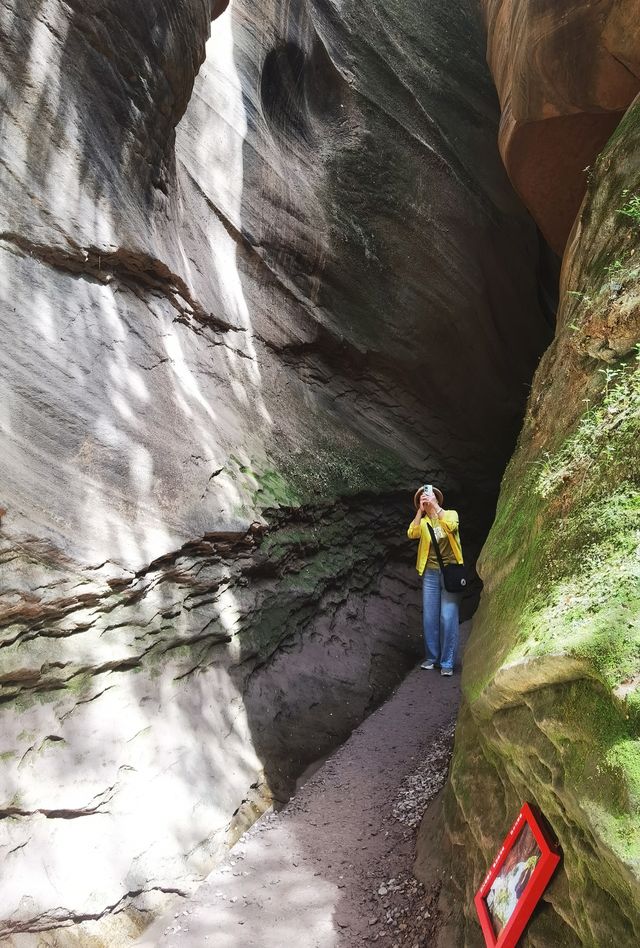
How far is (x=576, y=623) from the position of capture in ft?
7.01

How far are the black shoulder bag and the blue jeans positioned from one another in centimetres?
9

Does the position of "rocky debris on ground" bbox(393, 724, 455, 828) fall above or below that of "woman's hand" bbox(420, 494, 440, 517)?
below

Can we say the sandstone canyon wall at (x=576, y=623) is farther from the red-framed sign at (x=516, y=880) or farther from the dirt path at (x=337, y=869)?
the dirt path at (x=337, y=869)

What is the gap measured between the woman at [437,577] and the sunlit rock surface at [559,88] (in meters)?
3.06

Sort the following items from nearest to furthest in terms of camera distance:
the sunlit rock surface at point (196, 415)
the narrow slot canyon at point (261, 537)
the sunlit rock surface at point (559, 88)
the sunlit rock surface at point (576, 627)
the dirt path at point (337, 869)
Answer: the sunlit rock surface at point (576, 627) < the narrow slot canyon at point (261, 537) < the dirt path at point (337, 869) < the sunlit rock surface at point (196, 415) < the sunlit rock surface at point (559, 88)

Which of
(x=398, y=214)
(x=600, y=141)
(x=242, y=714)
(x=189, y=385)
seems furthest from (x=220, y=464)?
(x=398, y=214)

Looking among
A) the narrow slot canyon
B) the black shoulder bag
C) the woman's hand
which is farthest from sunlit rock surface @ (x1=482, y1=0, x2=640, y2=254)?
the black shoulder bag

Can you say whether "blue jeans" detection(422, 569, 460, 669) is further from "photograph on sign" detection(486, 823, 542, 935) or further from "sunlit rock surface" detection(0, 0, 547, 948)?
"photograph on sign" detection(486, 823, 542, 935)

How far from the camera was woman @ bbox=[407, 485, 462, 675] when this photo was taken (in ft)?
19.7

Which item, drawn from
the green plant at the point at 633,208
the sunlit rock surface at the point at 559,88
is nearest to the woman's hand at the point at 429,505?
the sunlit rock surface at the point at 559,88

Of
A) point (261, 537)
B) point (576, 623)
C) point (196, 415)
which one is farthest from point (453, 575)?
point (576, 623)

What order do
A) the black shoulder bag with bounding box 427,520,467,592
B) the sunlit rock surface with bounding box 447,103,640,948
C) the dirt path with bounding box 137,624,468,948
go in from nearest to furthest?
the sunlit rock surface with bounding box 447,103,640,948 < the dirt path with bounding box 137,624,468,948 < the black shoulder bag with bounding box 427,520,467,592

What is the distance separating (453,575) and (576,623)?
3857mm

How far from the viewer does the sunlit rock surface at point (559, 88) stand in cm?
491
